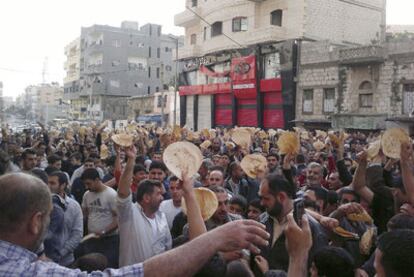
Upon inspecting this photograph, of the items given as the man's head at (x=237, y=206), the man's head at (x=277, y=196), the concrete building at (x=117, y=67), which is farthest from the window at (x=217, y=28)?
the man's head at (x=277, y=196)

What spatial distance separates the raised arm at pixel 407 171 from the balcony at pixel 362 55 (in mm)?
20582

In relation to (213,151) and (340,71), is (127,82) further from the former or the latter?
(213,151)

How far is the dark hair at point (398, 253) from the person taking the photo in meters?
2.20

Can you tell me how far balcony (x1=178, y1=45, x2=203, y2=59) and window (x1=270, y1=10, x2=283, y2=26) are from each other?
7.28 metres

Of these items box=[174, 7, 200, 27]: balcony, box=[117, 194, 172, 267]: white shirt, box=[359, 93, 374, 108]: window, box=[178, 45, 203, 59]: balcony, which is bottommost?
box=[117, 194, 172, 267]: white shirt

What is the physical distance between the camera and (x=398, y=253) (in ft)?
7.34

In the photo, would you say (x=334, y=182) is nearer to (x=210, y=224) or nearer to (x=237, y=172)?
(x=237, y=172)

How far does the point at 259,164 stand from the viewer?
22.2 ft

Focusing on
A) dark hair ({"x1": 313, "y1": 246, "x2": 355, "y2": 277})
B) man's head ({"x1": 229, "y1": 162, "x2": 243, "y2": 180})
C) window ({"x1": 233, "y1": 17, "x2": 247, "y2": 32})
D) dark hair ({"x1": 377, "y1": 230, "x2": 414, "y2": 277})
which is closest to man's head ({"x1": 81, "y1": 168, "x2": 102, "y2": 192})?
man's head ({"x1": 229, "y1": 162, "x2": 243, "y2": 180})

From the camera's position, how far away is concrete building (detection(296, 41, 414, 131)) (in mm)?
23219

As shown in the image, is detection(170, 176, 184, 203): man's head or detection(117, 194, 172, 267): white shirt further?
detection(170, 176, 184, 203): man's head

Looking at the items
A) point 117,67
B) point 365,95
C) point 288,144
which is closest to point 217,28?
point 365,95

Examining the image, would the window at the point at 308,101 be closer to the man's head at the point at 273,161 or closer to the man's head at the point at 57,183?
the man's head at the point at 273,161

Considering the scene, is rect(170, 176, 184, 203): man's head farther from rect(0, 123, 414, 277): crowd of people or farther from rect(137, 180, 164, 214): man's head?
rect(137, 180, 164, 214): man's head
